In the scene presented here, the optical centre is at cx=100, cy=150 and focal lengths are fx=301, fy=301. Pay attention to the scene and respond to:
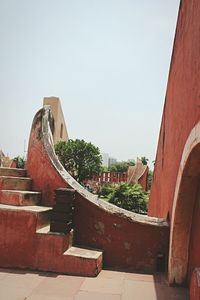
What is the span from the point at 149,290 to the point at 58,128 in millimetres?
19917

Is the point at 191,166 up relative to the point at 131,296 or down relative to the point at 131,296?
up

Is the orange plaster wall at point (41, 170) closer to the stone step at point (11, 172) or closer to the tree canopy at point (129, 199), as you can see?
the stone step at point (11, 172)

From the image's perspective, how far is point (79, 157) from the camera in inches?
912

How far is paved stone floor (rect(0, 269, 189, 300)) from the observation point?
11.0 feet

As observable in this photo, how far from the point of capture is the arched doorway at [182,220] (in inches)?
139

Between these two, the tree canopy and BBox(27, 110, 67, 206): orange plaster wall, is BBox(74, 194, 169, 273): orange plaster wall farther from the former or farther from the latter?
the tree canopy

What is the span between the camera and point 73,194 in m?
4.55

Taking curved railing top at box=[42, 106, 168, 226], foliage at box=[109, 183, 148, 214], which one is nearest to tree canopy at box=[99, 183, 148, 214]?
foliage at box=[109, 183, 148, 214]

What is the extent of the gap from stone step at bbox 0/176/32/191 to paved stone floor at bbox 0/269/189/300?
1533 mm

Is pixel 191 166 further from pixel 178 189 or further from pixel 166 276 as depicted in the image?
pixel 166 276

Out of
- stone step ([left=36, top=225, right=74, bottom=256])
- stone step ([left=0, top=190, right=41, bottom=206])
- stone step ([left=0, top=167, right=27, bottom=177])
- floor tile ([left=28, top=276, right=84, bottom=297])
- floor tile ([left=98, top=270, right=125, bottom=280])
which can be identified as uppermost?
stone step ([left=0, top=167, right=27, bottom=177])

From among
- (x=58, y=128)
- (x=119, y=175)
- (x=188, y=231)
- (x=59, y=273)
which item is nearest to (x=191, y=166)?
(x=188, y=231)

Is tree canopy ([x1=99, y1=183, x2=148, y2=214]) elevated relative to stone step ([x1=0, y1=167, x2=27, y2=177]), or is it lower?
lower

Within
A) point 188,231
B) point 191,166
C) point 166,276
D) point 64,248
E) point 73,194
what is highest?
point 191,166
